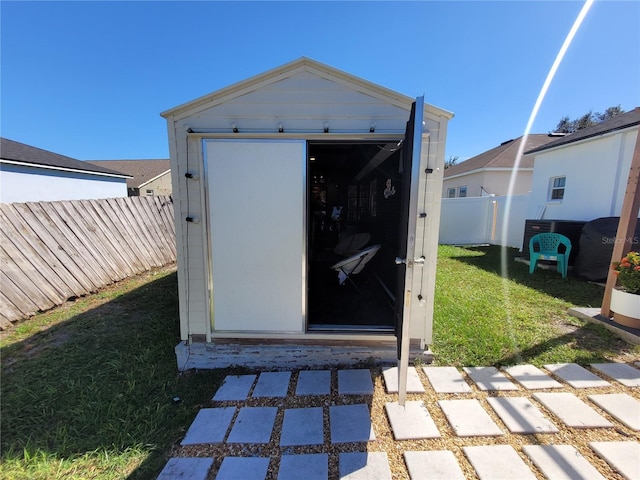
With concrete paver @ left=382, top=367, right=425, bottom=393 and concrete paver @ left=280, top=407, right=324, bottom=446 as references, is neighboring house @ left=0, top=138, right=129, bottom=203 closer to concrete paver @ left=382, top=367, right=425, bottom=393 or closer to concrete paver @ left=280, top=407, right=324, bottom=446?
concrete paver @ left=280, top=407, right=324, bottom=446

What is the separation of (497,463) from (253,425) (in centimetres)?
164

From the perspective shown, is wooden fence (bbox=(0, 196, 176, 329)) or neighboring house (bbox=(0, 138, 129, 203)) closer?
wooden fence (bbox=(0, 196, 176, 329))

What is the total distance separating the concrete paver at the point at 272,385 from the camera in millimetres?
2303

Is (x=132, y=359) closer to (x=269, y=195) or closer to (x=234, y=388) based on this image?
(x=234, y=388)

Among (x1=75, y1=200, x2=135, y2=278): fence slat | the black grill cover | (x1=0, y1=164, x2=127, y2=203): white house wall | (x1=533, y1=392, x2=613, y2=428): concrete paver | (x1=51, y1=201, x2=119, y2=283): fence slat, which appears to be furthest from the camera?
(x1=0, y1=164, x2=127, y2=203): white house wall

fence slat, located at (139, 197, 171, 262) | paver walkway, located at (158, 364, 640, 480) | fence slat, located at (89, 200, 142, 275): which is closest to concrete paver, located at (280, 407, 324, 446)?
paver walkway, located at (158, 364, 640, 480)

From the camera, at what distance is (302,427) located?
6.35 feet

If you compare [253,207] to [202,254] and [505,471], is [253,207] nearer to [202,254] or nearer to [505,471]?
[202,254]

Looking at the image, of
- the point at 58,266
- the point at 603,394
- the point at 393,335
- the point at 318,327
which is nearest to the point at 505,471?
the point at 393,335

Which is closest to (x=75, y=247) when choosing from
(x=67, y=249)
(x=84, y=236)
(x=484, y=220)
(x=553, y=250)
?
(x=67, y=249)

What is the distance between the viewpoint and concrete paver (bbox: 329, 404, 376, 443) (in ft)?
6.00

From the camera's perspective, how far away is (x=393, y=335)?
2.65 metres

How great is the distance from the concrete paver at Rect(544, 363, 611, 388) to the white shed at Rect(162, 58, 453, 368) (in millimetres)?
1227

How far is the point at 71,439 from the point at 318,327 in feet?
6.76
